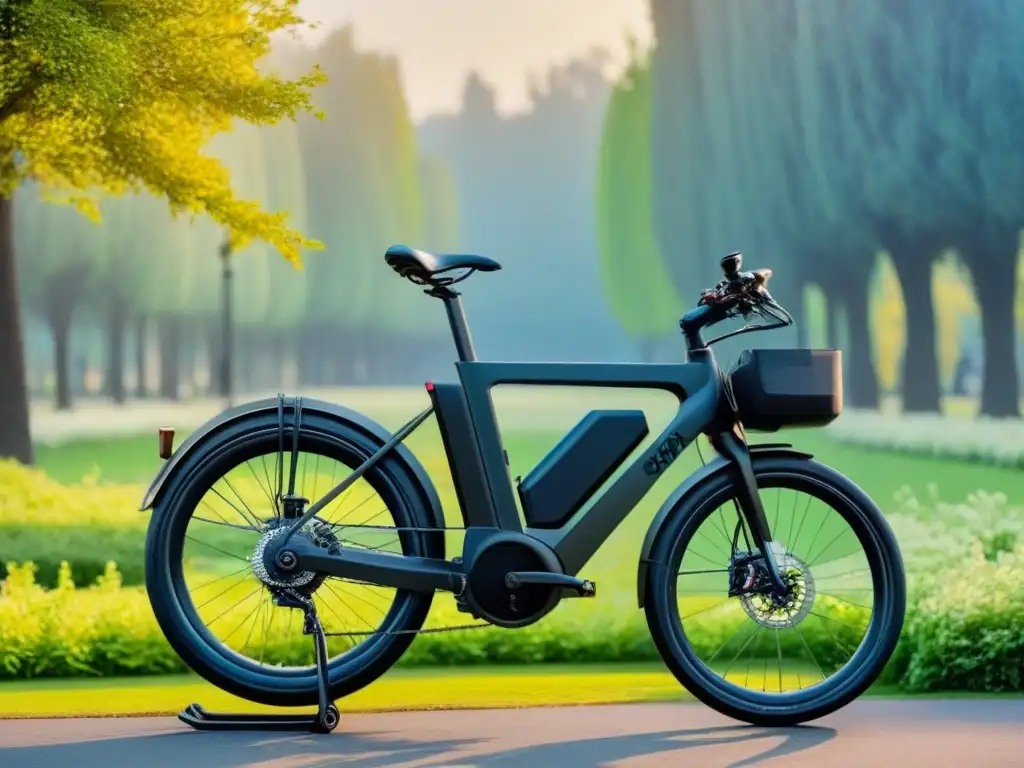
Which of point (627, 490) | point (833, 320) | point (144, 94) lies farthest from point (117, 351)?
point (627, 490)

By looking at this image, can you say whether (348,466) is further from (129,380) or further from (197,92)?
(129,380)

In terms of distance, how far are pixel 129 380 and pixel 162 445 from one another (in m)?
4.79

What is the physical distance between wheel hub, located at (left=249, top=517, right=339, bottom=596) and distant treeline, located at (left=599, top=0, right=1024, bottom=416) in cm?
383

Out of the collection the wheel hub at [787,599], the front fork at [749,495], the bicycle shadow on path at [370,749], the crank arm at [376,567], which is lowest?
the bicycle shadow on path at [370,749]

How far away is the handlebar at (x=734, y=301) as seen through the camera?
374cm

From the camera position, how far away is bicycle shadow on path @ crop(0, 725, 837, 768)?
331cm

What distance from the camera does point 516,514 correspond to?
12.2 feet

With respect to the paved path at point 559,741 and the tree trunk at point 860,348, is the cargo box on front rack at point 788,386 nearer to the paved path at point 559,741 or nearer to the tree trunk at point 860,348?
the paved path at point 559,741

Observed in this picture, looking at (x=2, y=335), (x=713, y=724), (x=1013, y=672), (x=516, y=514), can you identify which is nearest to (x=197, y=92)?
(x=2, y=335)

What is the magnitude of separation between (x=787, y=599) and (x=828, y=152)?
422 centimetres

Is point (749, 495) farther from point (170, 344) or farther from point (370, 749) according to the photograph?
point (170, 344)

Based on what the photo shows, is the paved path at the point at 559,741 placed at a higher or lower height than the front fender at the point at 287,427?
lower

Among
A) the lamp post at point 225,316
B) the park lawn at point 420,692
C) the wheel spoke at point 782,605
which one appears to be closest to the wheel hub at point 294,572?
the park lawn at point 420,692

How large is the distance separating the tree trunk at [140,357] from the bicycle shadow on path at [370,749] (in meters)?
4.29
